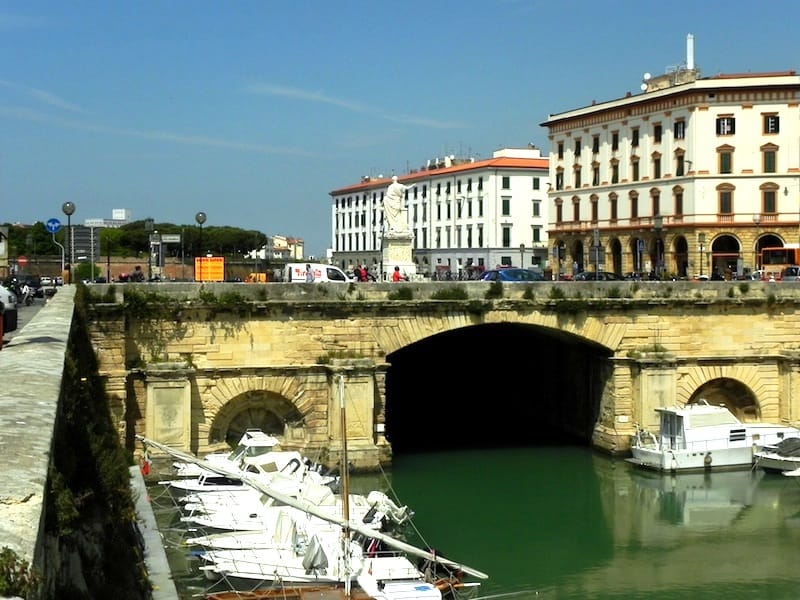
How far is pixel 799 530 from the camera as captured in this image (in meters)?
25.2

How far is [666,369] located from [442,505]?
327 inches

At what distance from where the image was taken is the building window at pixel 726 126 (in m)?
64.5

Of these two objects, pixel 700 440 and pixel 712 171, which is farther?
pixel 712 171

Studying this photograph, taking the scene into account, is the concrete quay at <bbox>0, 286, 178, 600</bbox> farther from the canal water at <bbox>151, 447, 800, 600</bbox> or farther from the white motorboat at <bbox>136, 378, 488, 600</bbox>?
the canal water at <bbox>151, 447, 800, 600</bbox>

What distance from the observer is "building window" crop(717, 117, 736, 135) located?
6450 cm

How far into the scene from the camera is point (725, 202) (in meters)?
64.8

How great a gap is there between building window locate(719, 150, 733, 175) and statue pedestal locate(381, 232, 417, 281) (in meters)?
33.1

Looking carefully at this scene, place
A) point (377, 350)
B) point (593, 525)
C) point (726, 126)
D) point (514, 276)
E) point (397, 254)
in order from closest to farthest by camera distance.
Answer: point (593, 525), point (377, 350), point (397, 254), point (514, 276), point (726, 126)

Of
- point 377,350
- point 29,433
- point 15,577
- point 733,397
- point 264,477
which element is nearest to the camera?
point 15,577

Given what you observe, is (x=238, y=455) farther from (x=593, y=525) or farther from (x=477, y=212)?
(x=477, y=212)

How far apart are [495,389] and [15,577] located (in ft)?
130

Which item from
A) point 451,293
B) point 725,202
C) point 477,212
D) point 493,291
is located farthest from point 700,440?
point 477,212

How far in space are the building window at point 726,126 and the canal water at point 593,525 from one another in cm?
3743

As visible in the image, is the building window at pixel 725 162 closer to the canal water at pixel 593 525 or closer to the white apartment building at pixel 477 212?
the white apartment building at pixel 477 212
